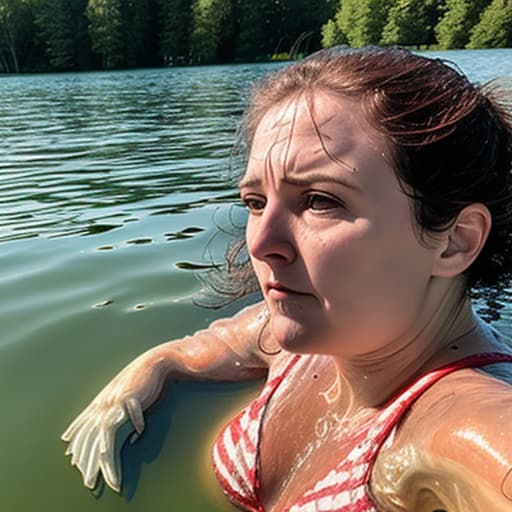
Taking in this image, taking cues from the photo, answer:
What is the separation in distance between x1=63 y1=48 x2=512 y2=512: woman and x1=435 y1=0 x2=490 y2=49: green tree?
50.5 meters

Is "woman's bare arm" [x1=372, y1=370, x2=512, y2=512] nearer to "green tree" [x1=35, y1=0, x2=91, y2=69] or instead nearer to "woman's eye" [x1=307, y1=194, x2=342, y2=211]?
"woman's eye" [x1=307, y1=194, x2=342, y2=211]

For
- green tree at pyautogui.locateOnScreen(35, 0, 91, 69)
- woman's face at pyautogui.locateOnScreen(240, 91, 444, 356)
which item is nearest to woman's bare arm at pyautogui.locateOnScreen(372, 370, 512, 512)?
woman's face at pyautogui.locateOnScreen(240, 91, 444, 356)

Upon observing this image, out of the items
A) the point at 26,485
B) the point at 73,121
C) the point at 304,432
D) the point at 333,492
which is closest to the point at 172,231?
the point at 26,485

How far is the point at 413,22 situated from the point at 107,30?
2805cm

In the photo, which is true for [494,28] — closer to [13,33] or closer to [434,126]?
[13,33]

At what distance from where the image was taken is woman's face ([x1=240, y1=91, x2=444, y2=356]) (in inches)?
67.5

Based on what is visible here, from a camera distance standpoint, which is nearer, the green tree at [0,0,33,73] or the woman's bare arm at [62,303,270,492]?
the woman's bare arm at [62,303,270,492]

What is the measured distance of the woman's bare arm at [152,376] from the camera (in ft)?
8.88

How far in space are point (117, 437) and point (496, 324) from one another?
225 centimetres

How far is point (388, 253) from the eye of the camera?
5.62 ft

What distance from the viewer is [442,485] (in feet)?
5.05

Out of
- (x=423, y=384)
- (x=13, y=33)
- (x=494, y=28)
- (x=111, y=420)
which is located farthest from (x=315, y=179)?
(x=13, y=33)

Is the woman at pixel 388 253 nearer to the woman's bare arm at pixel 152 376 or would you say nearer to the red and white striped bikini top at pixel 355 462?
the red and white striped bikini top at pixel 355 462

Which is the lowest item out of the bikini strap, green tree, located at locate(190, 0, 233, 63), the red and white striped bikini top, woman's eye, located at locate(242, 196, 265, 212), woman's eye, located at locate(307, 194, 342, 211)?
green tree, located at locate(190, 0, 233, 63)
